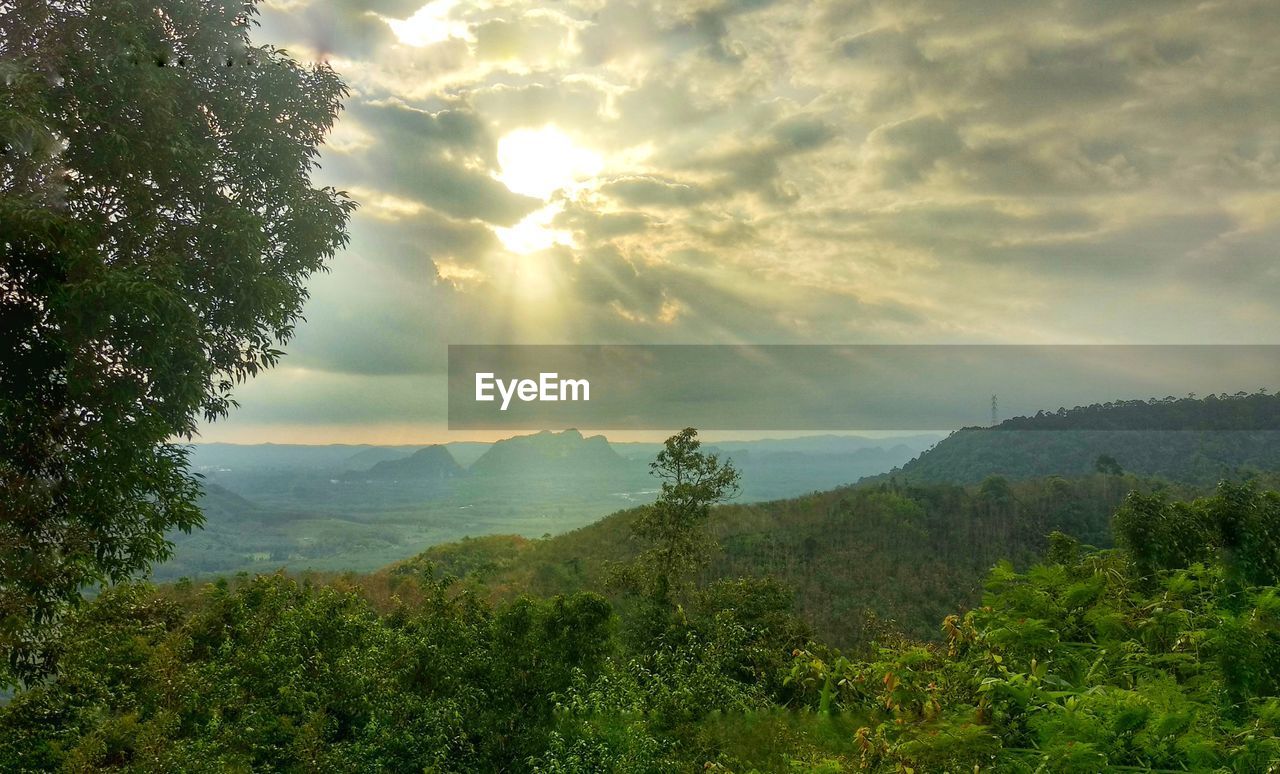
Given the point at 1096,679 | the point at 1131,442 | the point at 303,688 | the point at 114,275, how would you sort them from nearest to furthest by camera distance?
the point at 1096,679 < the point at 114,275 < the point at 303,688 < the point at 1131,442

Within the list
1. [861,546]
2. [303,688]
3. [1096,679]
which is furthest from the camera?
[861,546]

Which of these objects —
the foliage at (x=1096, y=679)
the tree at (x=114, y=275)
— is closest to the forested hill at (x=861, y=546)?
the tree at (x=114, y=275)

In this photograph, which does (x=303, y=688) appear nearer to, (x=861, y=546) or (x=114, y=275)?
(x=114, y=275)

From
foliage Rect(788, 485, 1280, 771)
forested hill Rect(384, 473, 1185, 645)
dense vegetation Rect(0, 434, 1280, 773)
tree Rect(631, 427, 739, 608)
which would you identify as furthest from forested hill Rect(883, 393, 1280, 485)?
foliage Rect(788, 485, 1280, 771)

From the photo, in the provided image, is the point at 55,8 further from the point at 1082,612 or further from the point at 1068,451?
the point at 1068,451

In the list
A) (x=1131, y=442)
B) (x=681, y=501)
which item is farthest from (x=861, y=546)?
(x=1131, y=442)

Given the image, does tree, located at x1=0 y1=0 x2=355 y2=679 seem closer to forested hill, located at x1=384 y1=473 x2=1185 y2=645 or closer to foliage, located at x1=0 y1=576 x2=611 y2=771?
foliage, located at x1=0 y1=576 x2=611 y2=771
